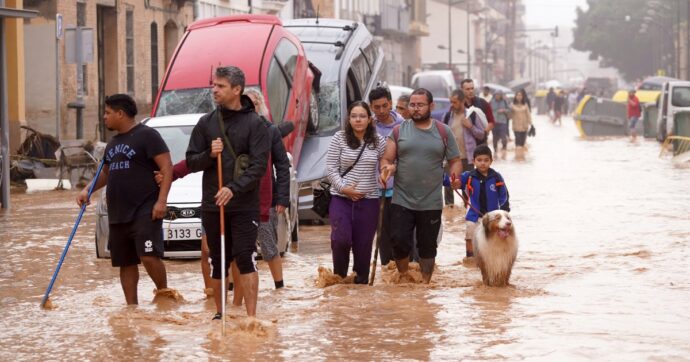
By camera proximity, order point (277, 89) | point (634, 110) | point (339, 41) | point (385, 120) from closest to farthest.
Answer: point (385, 120), point (277, 89), point (339, 41), point (634, 110)

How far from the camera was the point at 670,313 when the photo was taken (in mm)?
10531

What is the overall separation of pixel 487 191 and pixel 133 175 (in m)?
3.88

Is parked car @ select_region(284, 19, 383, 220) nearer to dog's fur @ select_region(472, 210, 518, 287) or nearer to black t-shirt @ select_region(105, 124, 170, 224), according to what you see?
dog's fur @ select_region(472, 210, 518, 287)

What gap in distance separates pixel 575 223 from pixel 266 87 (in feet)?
13.2

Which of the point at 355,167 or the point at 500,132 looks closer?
the point at 355,167

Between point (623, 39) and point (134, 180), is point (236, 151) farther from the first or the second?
point (623, 39)

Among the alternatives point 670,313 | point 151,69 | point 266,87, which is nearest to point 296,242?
point 266,87

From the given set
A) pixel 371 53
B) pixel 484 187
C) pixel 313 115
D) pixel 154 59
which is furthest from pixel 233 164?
pixel 154 59

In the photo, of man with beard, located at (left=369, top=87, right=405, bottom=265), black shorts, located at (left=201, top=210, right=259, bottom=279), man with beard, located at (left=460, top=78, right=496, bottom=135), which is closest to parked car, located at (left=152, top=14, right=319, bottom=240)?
man with beard, located at (left=460, top=78, right=496, bottom=135)

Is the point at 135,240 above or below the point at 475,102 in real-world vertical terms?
below

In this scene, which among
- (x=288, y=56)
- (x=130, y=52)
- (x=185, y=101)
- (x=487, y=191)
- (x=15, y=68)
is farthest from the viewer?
(x=130, y=52)

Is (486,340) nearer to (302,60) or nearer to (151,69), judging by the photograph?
(302,60)

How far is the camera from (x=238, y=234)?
959 cm

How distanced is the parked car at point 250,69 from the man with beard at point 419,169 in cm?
615
